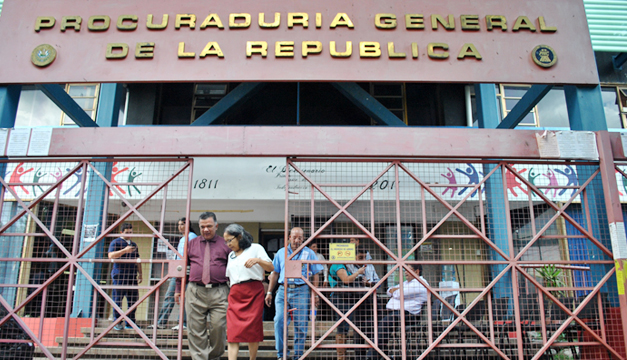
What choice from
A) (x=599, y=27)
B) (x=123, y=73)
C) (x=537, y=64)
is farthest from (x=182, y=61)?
(x=599, y=27)

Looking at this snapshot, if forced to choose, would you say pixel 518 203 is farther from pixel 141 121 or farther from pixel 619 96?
pixel 141 121

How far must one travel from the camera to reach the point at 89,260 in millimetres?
5871

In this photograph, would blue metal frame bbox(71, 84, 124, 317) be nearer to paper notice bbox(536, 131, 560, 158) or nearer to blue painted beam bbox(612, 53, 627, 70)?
paper notice bbox(536, 131, 560, 158)

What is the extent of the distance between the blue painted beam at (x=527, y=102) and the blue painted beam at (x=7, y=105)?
8413 mm

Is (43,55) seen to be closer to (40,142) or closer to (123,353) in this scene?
(40,142)

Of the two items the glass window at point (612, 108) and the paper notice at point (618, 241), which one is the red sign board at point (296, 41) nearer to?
the paper notice at point (618, 241)

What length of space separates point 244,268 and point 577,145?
16.5 ft

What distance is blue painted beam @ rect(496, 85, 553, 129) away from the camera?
7.29m

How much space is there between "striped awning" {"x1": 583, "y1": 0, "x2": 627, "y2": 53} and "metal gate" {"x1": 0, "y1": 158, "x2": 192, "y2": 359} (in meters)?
8.70

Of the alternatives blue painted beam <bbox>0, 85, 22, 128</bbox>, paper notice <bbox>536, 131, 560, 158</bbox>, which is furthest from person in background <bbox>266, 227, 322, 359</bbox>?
blue painted beam <bbox>0, 85, 22, 128</bbox>

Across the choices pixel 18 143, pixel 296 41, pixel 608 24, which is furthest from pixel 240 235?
pixel 608 24

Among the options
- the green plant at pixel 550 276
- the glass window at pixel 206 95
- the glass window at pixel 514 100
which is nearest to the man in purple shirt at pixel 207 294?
the green plant at pixel 550 276

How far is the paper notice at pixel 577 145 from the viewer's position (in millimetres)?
6285

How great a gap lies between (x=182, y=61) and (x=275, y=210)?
4.45 meters
